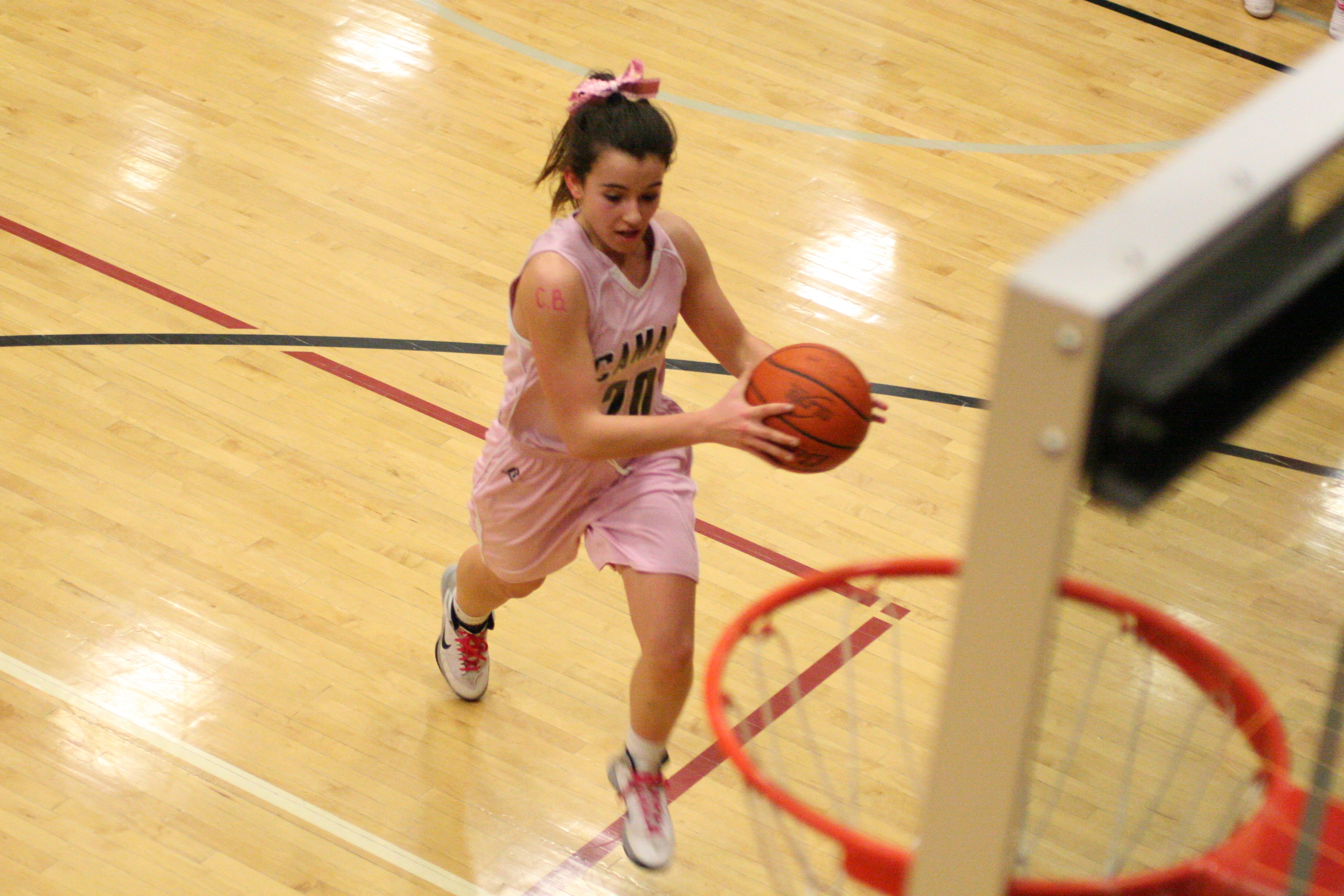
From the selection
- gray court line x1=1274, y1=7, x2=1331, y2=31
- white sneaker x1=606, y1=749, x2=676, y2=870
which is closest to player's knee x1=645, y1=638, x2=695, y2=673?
white sneaker x1=606, y1=749, x2=676, y2=870

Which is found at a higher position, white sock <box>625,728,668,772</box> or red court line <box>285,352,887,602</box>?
white sock <box>625,728,668,772</box>

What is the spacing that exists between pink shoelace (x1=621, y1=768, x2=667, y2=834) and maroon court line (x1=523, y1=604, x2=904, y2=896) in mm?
121

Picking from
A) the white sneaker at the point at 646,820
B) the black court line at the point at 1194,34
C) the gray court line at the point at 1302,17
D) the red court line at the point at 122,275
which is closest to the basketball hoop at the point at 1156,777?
the white sneaker at the point at 646,820

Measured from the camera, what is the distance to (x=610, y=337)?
9.82 ft

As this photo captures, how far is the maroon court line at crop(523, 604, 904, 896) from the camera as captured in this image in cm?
333

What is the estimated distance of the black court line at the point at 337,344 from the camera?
15.4 feet

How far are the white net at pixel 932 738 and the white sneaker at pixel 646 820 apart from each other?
199 mm

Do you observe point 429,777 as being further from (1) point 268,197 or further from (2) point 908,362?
(1) point 268,197

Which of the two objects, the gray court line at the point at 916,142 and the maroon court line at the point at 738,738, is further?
the gray court line at the point at 916,142

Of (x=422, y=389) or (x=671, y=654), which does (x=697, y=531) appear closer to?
(x=422, y=389)

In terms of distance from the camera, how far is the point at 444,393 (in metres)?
4.69

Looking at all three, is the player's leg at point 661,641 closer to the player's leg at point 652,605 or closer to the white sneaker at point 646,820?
the player's leg at point 652,605

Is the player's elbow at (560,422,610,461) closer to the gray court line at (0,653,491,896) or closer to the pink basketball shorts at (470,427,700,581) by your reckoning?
the pink basketball shorts at (470,427,700,581)

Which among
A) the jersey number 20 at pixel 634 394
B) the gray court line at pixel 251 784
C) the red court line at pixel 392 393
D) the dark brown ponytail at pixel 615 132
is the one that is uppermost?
the dark brown ponytail at pixel 615 132
